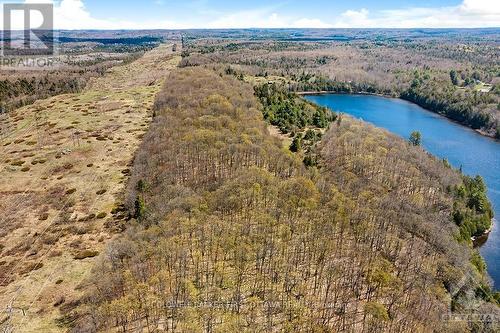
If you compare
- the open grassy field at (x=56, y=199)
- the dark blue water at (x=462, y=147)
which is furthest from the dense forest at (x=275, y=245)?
the dark blue water at (x=462, y=147)

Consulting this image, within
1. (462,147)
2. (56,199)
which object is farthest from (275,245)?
(462,147)

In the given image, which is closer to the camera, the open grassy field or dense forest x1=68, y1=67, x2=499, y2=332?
dense forest x1=68, y1=67, x2=499, y2=332

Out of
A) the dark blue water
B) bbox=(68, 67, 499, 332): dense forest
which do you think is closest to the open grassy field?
bbox=(68, 67, 499, 332): dense forest

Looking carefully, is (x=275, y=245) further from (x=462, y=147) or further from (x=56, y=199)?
(x=462, y=147)

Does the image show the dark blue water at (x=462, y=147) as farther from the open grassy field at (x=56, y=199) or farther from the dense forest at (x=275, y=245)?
the open grassy field at (x=56, y=199)

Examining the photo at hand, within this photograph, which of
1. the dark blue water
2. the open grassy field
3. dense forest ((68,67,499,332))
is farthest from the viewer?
the dark blue water

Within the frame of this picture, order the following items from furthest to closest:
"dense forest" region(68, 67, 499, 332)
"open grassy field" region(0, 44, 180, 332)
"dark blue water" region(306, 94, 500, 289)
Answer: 1. "dark blue water" region(306, 94, 500, 289)
2. "open grassy field" region(0, 44, 180, 332)
3. "dense forest" region(68, 67, 499, 332)

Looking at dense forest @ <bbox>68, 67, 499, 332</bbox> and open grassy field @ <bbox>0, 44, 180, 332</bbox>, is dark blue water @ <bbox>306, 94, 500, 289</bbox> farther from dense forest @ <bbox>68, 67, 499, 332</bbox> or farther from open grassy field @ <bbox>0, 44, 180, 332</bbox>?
open grassy field @ <bbox>0, 44, 180, 332</bbox>
